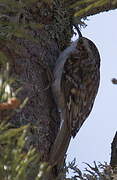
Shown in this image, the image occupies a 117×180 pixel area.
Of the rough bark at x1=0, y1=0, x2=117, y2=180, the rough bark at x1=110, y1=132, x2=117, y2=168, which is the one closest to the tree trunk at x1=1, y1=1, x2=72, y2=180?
the rough bark at x1=0, y1=0, x2=117, y2=180

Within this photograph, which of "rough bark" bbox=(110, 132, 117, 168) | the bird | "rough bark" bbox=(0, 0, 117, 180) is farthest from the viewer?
the bird

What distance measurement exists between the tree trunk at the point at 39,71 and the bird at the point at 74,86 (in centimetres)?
7

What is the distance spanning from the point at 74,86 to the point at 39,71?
0.59 metres

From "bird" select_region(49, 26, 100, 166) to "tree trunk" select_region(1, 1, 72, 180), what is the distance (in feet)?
0.24

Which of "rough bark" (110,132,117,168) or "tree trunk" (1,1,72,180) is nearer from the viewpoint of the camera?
"tree trunk" (1,1,72,180)

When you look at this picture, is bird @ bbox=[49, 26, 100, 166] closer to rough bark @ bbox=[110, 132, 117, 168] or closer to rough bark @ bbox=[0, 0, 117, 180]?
rough bark @ bbox=[0, 0, 117, 180]

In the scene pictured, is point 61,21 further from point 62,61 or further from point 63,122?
point 63,122

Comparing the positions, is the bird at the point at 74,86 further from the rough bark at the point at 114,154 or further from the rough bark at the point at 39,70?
the rough bark at the point at 114,154

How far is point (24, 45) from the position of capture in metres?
2.19

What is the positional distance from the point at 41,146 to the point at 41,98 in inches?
9.0

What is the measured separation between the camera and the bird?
97.6 inches

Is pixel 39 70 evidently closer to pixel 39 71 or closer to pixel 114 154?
pixel 39 71

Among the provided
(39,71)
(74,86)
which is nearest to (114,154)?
(39,71)

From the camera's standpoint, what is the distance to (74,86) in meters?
2.79
